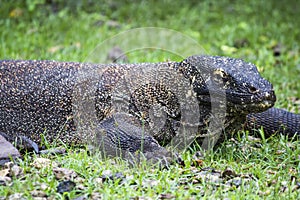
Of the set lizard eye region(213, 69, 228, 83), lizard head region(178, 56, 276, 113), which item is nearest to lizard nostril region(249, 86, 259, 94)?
lizard head region(178, 56, 276, 113)

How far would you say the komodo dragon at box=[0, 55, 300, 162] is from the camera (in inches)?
176

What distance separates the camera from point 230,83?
4.47m

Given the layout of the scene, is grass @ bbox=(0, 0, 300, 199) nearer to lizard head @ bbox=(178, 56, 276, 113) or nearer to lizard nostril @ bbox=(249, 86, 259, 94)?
lizard head @ bbox=(178, 56, 276, 113)

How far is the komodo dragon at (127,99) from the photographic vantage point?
446cm

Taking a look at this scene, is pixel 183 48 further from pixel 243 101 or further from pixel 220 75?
pixel 243 101

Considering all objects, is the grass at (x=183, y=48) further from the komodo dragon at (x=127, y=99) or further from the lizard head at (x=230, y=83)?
the lizard head at (x=230, y=83)

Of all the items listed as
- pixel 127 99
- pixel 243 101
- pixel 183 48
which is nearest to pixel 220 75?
pixel 243 101

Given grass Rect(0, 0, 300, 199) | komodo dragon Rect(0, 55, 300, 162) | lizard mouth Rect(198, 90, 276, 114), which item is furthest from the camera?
komodo dragon Rect(0, 55, 300, 162)

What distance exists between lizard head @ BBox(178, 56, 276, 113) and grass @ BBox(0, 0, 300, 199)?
0.49 metres

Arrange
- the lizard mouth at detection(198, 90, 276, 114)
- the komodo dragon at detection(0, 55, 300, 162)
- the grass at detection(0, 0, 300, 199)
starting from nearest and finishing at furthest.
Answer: the grass at detection(0, 0, 300, 199) → the lizard mouth at detection(198, 90, 276, 114) → the komodo dragon at detection(0, 55, 300, 162)

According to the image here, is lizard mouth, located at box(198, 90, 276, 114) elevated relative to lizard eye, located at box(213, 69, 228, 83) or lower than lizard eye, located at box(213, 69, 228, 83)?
lower

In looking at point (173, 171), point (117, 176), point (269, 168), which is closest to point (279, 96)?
point (269, 168)

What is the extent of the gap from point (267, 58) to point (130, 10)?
10.3 feet

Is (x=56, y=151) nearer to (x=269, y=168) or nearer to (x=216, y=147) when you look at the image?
(x=216, y=147)
